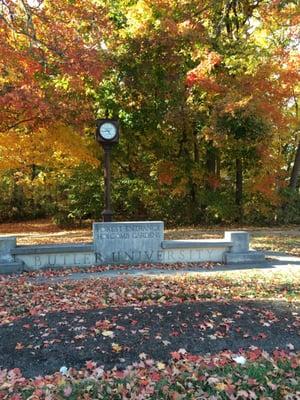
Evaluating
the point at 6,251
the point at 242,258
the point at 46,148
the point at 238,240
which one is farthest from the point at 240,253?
the point at 46,148

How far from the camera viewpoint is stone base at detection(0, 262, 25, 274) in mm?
8180

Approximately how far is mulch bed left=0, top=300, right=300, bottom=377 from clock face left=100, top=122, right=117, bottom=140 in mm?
5025

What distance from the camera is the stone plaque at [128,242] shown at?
29.0ft

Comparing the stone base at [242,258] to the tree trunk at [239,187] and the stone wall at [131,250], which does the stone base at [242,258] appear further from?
the tree trunk at [239,187]

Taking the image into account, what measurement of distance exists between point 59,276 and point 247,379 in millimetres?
4895

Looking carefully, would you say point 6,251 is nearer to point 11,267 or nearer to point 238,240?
point 11,267

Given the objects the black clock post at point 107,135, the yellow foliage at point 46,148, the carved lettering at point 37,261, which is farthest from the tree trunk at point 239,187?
the carved lettering at point 37,261

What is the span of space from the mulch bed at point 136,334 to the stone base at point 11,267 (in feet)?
11.7

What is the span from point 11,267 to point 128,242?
90.4 inches

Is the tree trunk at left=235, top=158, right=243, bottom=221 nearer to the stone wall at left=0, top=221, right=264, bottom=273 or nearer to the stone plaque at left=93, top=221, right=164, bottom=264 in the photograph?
the stone wall at left=0, top=221, right=264, bottom=273

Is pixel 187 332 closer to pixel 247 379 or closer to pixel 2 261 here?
pixel 247 379

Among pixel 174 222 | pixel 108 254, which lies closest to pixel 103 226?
pixel 108 254

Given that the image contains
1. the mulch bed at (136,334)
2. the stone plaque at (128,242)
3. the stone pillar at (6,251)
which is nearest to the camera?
the mulch bed at (136,334)

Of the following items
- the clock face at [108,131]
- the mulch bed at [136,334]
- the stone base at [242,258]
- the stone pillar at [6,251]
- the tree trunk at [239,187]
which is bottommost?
the mulch bed at [136,334]
